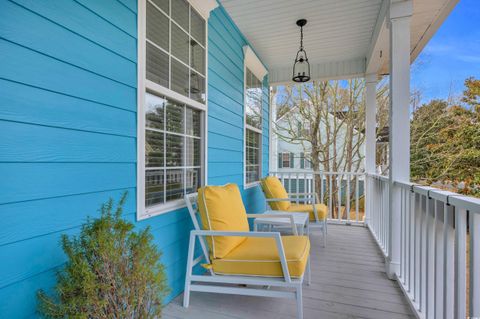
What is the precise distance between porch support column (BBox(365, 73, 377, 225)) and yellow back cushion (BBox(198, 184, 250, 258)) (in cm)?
326

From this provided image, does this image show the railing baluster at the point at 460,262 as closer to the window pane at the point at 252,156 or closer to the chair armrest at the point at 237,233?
the chair armrest at the point at 237,233

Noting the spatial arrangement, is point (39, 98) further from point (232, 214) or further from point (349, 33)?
point (349, 33)

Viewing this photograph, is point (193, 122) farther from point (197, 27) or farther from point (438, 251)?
point (438, 251)

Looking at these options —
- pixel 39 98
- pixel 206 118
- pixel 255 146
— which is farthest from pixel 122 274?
pixel 255 146

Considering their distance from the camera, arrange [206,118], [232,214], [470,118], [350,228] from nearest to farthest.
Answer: [232,214] < [206,118] < [350,228] < [470,118]

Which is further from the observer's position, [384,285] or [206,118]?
[206,118]

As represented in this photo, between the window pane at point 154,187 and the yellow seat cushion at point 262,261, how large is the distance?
63cm

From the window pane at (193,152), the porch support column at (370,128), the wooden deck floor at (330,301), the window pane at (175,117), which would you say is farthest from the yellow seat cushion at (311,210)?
the window pane at (175,117)

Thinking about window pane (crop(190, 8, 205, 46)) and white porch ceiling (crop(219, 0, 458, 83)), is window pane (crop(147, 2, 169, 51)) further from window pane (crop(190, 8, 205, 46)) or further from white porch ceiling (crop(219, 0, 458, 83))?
white porch ceiling (crop(219, 0, 458, 83))

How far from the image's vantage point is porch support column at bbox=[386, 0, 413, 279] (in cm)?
259

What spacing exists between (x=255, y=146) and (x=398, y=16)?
278 cm

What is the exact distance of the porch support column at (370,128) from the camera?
4641mm

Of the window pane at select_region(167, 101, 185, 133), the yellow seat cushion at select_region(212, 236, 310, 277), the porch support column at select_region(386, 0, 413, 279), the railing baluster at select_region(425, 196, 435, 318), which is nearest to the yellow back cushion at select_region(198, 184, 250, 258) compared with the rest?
the yellow seat cushion at select_region(212, 236, 310, 277)

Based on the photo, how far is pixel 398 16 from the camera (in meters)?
2.62
